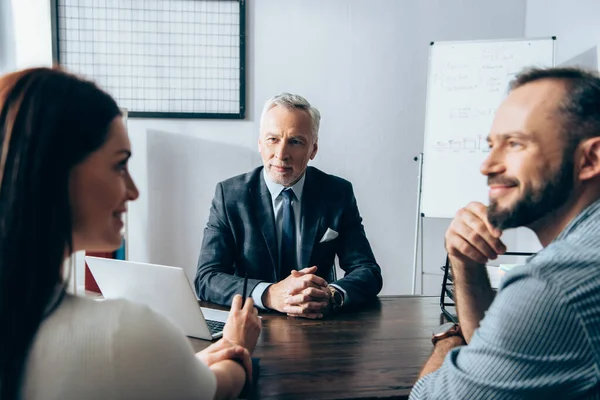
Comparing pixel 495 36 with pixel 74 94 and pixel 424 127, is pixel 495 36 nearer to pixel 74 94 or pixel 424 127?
pixel 424 127

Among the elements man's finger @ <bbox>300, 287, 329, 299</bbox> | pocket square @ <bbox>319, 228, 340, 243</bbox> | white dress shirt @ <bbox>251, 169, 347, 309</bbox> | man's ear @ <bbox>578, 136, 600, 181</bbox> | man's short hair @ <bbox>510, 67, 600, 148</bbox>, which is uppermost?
man's short hair @ <bbox>510, 67, 600, 148</bbox>

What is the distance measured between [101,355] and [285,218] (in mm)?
1294

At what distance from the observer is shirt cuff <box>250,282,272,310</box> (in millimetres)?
1459

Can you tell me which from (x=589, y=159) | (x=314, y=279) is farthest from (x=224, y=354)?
(x=589, y=159)

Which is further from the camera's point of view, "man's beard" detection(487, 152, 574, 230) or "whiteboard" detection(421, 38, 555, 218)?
"whiteboard" detection(421, 38, 555, 218)

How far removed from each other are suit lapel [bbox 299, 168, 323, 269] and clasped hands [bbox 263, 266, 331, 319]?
0.35 meters

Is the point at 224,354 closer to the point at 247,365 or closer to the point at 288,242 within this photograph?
the point at 247,365

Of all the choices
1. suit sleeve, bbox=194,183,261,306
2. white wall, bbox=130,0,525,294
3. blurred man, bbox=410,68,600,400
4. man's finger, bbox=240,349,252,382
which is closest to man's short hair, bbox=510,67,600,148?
blurred man, bbox=410,68,600,400

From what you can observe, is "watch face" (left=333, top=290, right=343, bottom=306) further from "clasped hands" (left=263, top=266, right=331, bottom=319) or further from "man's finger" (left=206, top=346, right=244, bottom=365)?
"man's finger" (left=206, top=346, right=244, bottom=365)

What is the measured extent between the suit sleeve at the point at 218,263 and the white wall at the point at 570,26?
1.97 m

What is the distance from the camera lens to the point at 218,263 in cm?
171

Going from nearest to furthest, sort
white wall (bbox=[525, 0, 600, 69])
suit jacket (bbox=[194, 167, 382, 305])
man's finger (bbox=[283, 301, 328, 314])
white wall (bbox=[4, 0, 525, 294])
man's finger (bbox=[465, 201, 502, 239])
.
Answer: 1. man's finger (bbox=[465, 201, 502, 239])
2. man's finger (bbox=[283, 301, 328, 314])
3. suit jacket (bbox=[194, 167, 382, 305])
4. white wall (bbox=[525, 0, 600, 69])
5. white wall (bbox=[4, 0, 525, 294])

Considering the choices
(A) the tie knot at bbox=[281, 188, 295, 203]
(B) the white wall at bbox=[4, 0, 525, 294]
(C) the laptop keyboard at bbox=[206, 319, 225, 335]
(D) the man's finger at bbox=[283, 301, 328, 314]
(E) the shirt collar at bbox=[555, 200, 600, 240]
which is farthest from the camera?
(B) the white wall at bbox=[4, 0, 525, 294]

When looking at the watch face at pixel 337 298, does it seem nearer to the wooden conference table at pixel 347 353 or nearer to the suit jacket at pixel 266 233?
the wooden conference table at pixel 347 353
